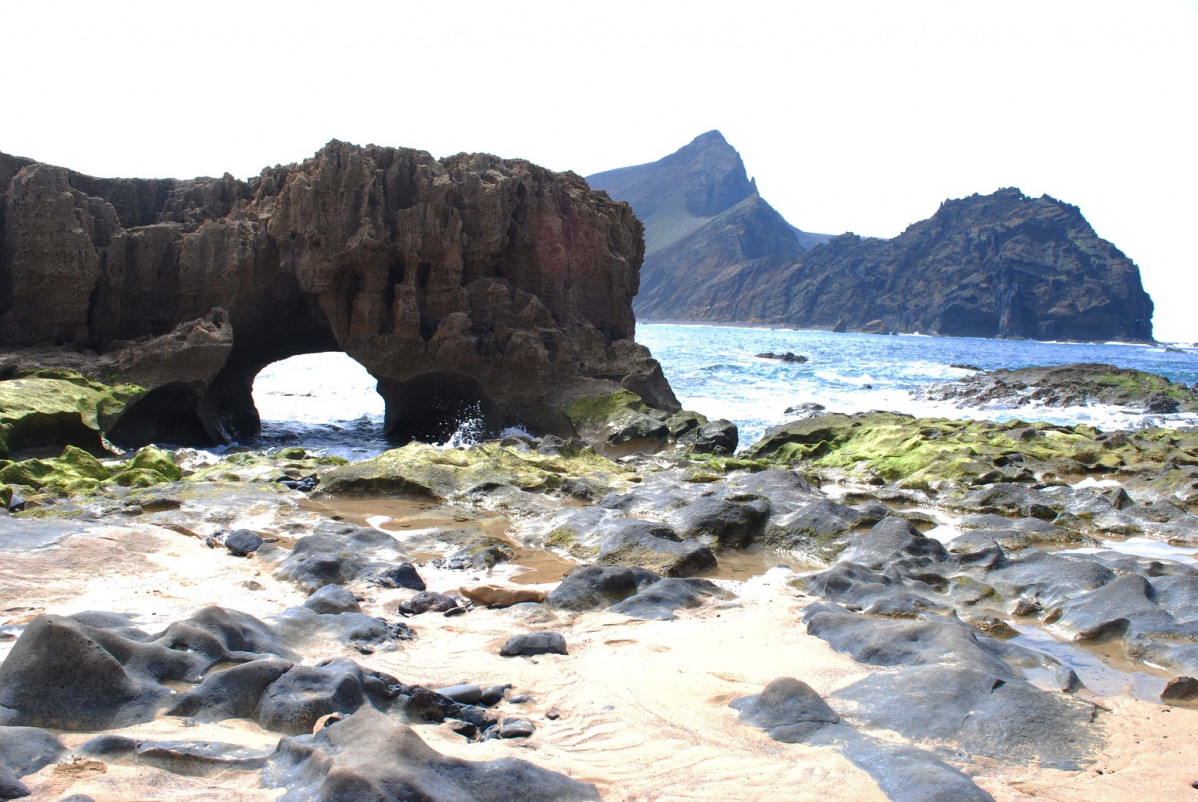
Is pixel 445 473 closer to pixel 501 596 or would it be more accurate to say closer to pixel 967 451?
pixel 501 596

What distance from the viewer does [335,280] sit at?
1795cm

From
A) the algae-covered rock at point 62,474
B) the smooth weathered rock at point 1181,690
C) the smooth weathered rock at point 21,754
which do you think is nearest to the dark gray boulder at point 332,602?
the smooth weathered rock at point 21,754

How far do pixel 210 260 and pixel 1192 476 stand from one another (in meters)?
17.3

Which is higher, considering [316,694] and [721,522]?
[316,694]

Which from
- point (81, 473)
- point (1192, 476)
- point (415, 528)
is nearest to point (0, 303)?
point (81, 473)

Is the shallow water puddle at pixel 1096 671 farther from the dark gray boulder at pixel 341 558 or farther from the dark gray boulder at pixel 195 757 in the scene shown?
the dark gray boulder at pixel 341 558

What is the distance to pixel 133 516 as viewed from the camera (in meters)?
8.55

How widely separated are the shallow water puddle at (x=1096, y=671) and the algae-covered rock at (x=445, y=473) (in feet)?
20.5

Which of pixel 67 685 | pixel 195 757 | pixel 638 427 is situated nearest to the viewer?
pixel 195 757

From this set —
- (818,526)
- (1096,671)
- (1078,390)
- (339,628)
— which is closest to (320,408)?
(818,526)

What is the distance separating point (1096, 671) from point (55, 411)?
47.2 ft

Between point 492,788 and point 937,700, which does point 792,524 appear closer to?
point 937,700

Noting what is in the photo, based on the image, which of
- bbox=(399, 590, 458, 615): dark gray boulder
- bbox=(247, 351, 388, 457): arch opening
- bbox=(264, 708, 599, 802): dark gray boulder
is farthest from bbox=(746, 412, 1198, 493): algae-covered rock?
bbox=(264, 708, 599, 802): dark gray boulder

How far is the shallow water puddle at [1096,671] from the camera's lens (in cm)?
481
